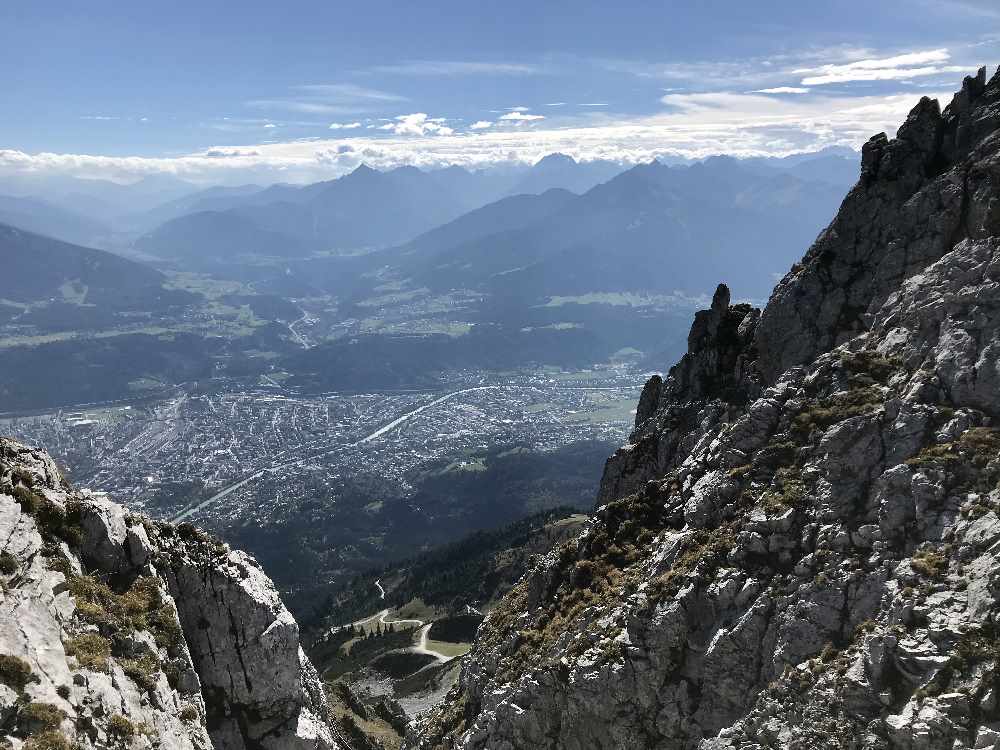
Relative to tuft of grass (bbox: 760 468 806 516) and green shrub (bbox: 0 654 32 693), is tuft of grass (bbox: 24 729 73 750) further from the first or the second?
tuft of grass (bbox: 760 468 806 516)

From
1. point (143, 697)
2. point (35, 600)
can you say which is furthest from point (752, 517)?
point (35, 600)

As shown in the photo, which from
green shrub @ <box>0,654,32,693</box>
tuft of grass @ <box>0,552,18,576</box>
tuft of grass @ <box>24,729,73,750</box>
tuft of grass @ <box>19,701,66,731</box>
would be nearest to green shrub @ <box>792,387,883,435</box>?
tuft of grass @ <box>24,729,73,750</box>

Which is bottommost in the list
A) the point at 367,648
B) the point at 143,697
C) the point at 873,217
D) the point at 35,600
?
the point at 367,648

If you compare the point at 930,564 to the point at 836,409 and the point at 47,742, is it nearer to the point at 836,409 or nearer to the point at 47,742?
the point at 836,409

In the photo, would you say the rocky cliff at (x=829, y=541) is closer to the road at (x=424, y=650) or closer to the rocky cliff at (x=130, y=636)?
the rocky cliff at (x=130, y=636)

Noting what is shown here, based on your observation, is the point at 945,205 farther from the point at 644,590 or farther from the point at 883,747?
the point at 883,747
